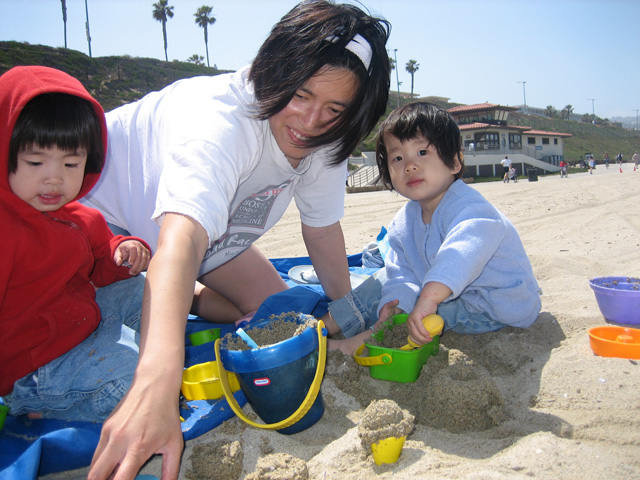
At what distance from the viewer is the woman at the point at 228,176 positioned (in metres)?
0.99

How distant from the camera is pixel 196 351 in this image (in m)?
2.31

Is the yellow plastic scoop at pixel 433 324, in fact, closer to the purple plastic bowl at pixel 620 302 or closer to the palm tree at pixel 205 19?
the purple plastic bowl at pixel 620 302

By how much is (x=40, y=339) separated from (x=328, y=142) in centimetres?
137

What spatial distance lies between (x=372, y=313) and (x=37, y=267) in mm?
1607

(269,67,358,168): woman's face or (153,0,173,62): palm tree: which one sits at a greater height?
(153,0,173,62): palm tree

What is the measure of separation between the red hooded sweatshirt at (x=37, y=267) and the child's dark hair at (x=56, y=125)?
3 centimetres

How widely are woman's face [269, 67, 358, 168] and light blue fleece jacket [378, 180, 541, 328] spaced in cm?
78

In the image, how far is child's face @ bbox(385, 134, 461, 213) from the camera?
2379 millimetres

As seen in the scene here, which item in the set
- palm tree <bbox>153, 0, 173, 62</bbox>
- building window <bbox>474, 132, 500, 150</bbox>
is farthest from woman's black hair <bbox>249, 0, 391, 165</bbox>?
palm tree <bbox>153, 0, 173, 62</bbox>

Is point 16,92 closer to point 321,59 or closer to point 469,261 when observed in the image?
point 321,59

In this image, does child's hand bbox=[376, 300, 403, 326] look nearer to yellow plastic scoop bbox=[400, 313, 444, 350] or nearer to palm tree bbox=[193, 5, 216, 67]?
yellow plastic scoop bbox=[400, 313, 444, 350]

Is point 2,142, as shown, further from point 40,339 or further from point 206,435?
point 206,435

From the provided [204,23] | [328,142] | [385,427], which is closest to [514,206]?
[328,142]

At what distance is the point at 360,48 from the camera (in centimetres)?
175
